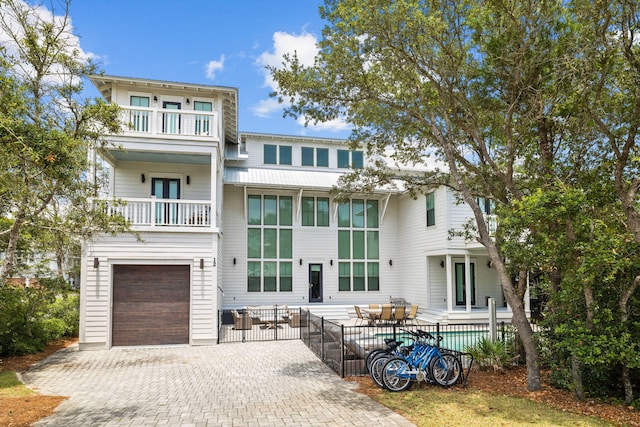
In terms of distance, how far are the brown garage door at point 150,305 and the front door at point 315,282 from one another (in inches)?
299

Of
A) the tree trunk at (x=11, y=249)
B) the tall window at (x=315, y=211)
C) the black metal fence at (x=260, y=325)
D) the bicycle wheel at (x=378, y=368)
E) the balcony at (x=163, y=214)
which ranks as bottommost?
the black metal fence at (x=260, y=325)

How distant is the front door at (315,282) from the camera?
19641mm

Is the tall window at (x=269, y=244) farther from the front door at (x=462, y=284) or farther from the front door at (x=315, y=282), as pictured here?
the front door at (x=462, y=284)

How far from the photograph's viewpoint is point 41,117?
7934mm

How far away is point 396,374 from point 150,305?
8.25 metres

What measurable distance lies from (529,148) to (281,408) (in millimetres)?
7556

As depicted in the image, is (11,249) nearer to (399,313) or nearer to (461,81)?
(461,81)

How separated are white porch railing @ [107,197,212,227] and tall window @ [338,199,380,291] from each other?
8.12m

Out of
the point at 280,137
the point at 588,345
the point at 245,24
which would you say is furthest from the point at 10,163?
the point at 280,137

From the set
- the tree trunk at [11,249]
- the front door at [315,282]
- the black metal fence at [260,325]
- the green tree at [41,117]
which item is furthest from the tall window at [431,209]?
the tree trunk at [11,249]

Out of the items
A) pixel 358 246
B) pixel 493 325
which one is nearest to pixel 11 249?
pixel 493 325

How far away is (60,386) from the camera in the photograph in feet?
27.6

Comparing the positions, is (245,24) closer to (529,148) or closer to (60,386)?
(529,148)

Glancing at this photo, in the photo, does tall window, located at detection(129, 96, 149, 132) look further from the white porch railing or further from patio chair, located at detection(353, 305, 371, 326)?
patio chair, located at detection(353, 305, 371, 326)
